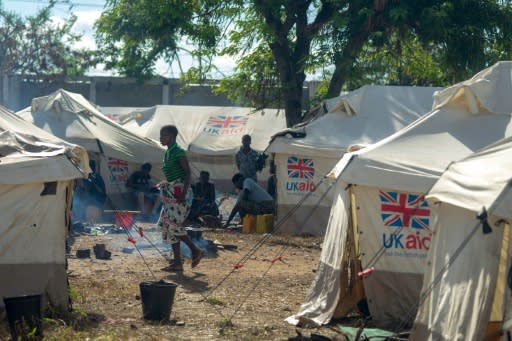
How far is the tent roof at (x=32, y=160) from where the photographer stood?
7.90 meters

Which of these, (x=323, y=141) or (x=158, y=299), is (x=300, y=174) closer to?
(x=323, y=141)

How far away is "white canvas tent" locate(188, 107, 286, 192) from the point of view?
24266 millimetres

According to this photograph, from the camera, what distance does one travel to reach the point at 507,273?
6.14m

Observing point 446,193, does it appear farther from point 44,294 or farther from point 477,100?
point 44,294

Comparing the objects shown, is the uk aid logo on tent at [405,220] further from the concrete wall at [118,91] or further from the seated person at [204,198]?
the concrete wall at [118,91]

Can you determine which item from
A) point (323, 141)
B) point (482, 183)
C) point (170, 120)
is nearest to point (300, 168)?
point (323, 141)

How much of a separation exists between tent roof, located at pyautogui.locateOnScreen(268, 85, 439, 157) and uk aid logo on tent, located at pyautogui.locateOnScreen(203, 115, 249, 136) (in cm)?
841

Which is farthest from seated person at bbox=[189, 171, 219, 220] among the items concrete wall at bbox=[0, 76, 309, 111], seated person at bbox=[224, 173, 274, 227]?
concrete wall at bbox=[0, 76, 309, 111]

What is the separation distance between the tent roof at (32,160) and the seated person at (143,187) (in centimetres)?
891

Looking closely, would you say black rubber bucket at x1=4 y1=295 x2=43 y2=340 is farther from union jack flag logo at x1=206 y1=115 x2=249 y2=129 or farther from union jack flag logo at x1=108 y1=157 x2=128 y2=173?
union jack flag logo at x1=206 y1=115 x2=249 y2=129

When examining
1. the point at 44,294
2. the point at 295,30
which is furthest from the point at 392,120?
the point at 44,294

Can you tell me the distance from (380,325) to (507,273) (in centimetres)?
248

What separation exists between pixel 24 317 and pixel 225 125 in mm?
18379

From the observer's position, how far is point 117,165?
63.1ft
